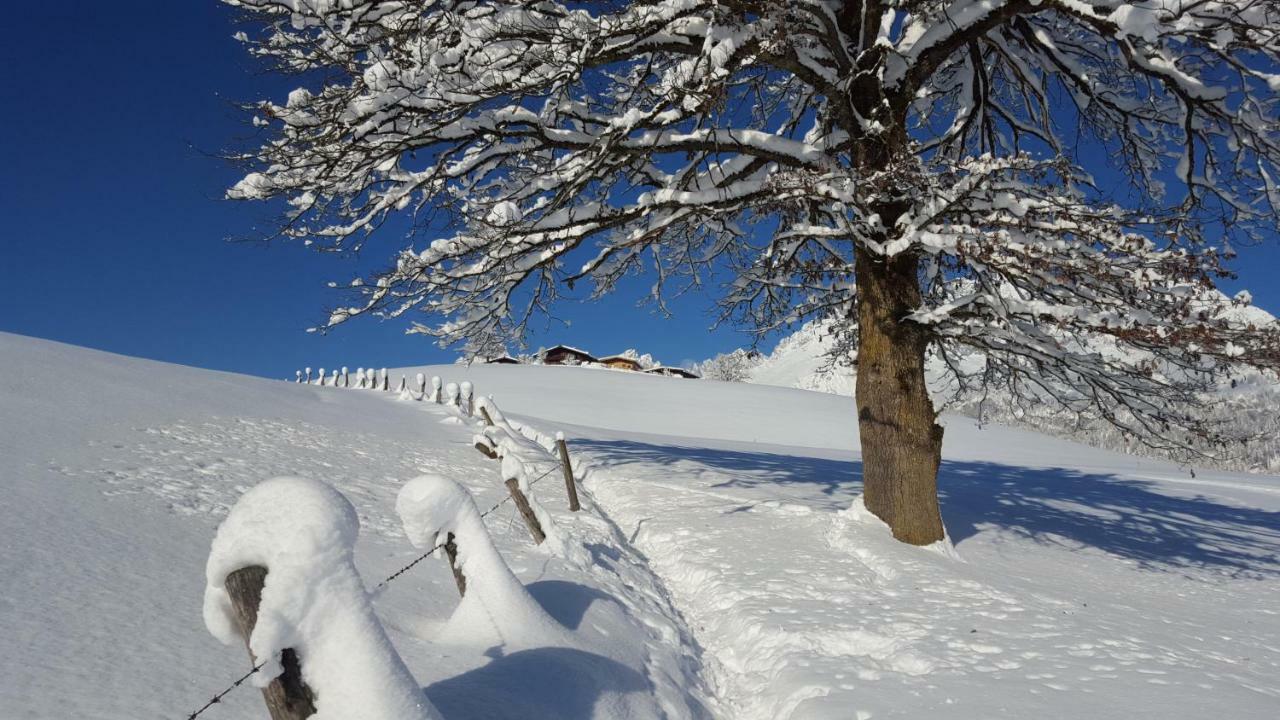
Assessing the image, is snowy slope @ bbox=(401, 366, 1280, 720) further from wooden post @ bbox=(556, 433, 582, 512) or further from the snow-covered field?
wooden post @ bbox=(556, 433, 582, 512)

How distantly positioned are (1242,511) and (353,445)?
51.5 feet

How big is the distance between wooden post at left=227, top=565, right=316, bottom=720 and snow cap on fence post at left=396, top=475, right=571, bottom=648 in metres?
1.30

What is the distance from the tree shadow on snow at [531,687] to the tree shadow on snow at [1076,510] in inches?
228

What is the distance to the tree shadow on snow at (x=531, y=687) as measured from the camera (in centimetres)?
268

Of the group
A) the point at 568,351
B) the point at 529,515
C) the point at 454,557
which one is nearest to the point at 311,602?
the point at 454,557

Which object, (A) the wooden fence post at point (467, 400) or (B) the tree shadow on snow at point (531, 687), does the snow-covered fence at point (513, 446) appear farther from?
(B) the tree shadow on snow at point (531, 687)

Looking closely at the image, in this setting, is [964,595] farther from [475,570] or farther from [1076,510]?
[1076,510]

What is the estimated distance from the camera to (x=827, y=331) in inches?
366

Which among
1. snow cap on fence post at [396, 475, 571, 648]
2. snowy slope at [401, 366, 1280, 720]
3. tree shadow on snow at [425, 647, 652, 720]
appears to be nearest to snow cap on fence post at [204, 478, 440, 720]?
tree shadow on snow at [425, 647, 652, 720]

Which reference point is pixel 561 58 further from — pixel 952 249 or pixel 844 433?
pixel 844 433

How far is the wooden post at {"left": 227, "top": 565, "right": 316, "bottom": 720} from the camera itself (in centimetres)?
178

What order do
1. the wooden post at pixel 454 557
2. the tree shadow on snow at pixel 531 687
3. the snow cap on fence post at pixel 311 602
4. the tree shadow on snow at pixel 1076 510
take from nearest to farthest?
the snow cap on fence post at pixel 311 602 < the tree shadow on snow at pixel 531 687 < the wooden post at pixel 454 557 < the tree shadow on snow at pixel 1076 510

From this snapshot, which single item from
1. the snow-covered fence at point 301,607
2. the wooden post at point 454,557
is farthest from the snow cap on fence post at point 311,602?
the wooden post at point 454,557

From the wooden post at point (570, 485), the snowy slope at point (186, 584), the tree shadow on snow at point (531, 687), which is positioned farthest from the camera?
the wooden post at point (570, 485)
